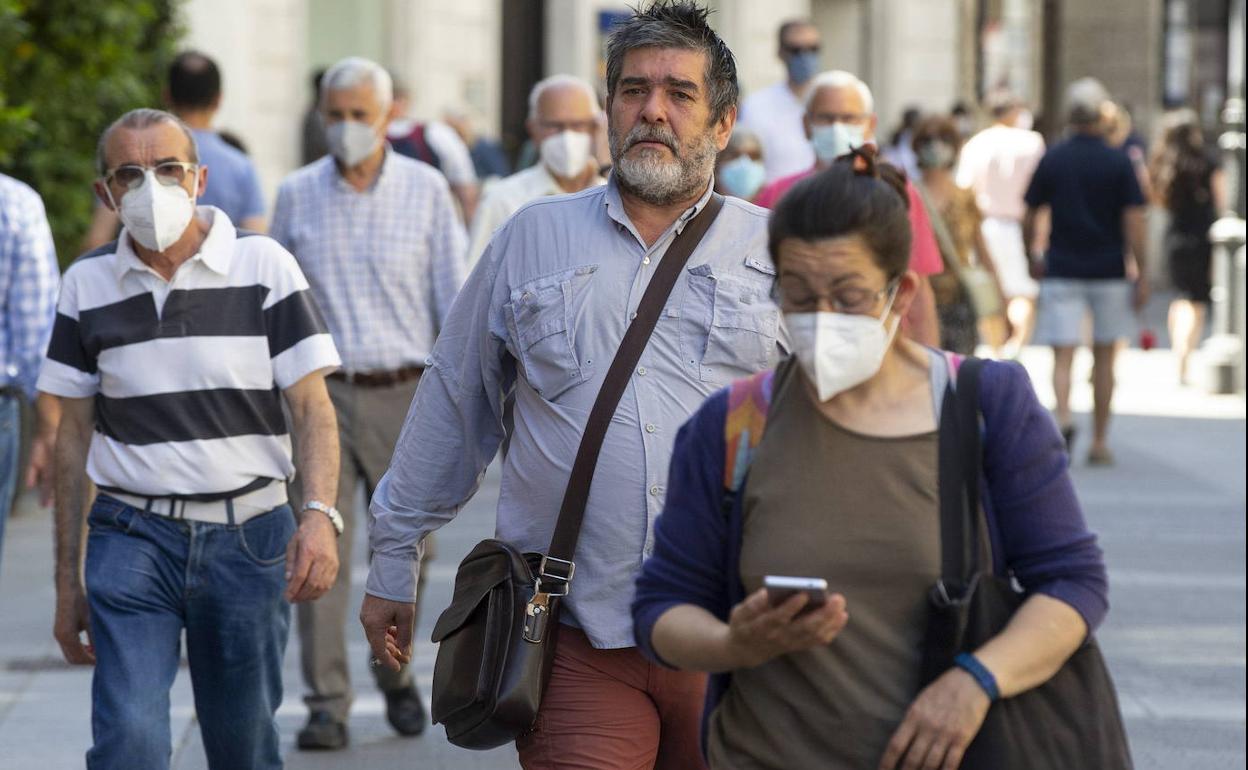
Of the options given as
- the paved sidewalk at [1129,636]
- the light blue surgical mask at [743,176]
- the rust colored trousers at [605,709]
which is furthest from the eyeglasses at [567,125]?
the rust colored trousers at [605,709]

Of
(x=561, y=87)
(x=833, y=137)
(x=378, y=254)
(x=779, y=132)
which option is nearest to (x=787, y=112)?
(x=779, y=132)

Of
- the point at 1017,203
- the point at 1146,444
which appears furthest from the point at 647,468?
the point at 1017,203

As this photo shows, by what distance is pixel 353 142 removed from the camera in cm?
695

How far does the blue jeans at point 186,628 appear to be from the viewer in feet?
15.1

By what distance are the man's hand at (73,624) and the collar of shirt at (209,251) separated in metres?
0.70

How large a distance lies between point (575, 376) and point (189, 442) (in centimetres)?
117

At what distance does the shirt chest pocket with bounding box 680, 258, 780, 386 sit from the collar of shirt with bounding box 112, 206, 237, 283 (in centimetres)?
131

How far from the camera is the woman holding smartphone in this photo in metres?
2.94

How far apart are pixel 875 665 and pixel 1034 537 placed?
272 mm

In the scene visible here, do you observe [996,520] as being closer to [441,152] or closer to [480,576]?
[480,576]

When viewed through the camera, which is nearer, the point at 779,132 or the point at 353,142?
the point at 353,142

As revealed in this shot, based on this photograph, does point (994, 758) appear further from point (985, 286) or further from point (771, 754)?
point (985, 286)

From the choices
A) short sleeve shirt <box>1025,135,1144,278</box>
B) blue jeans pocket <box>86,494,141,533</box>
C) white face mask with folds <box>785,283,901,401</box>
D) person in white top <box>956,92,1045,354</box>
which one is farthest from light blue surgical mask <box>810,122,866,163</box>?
person in white top <box>956,92,1045,354</box>

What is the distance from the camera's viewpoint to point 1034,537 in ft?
9.78
